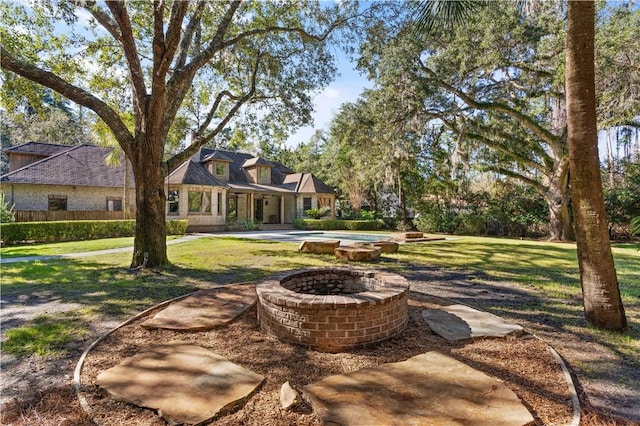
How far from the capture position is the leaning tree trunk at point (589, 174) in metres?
3.90

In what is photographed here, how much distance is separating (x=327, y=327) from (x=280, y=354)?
54 cm

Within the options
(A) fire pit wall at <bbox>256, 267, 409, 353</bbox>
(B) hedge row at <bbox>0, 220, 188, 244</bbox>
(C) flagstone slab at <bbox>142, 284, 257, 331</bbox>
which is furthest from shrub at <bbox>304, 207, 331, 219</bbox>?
(A) fire pit wall at <bbox>256, 267, 409, 353</bbox>

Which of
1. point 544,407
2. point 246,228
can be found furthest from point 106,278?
point 246,228

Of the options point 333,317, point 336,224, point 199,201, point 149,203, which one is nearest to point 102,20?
point 149,203

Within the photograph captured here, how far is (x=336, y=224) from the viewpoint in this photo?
22922mm

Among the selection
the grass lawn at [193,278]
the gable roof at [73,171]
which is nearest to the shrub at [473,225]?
the grass lawn at [193,278]

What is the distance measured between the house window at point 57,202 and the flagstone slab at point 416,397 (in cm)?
2115

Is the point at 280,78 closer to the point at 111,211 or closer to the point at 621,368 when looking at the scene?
the point at 621,368

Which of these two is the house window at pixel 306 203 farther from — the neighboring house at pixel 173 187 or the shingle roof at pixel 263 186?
the shingle roof at pixel 263 186

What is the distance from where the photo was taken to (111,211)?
62.2 ft

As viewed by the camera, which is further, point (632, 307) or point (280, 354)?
point (632, 307)

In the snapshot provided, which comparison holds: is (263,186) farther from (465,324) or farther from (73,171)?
(465,324)

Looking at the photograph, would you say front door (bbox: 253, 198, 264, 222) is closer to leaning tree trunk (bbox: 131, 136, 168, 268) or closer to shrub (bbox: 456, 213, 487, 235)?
shrub (bbox: 456, 213, 487, 235)

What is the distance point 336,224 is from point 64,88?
17899 mm
